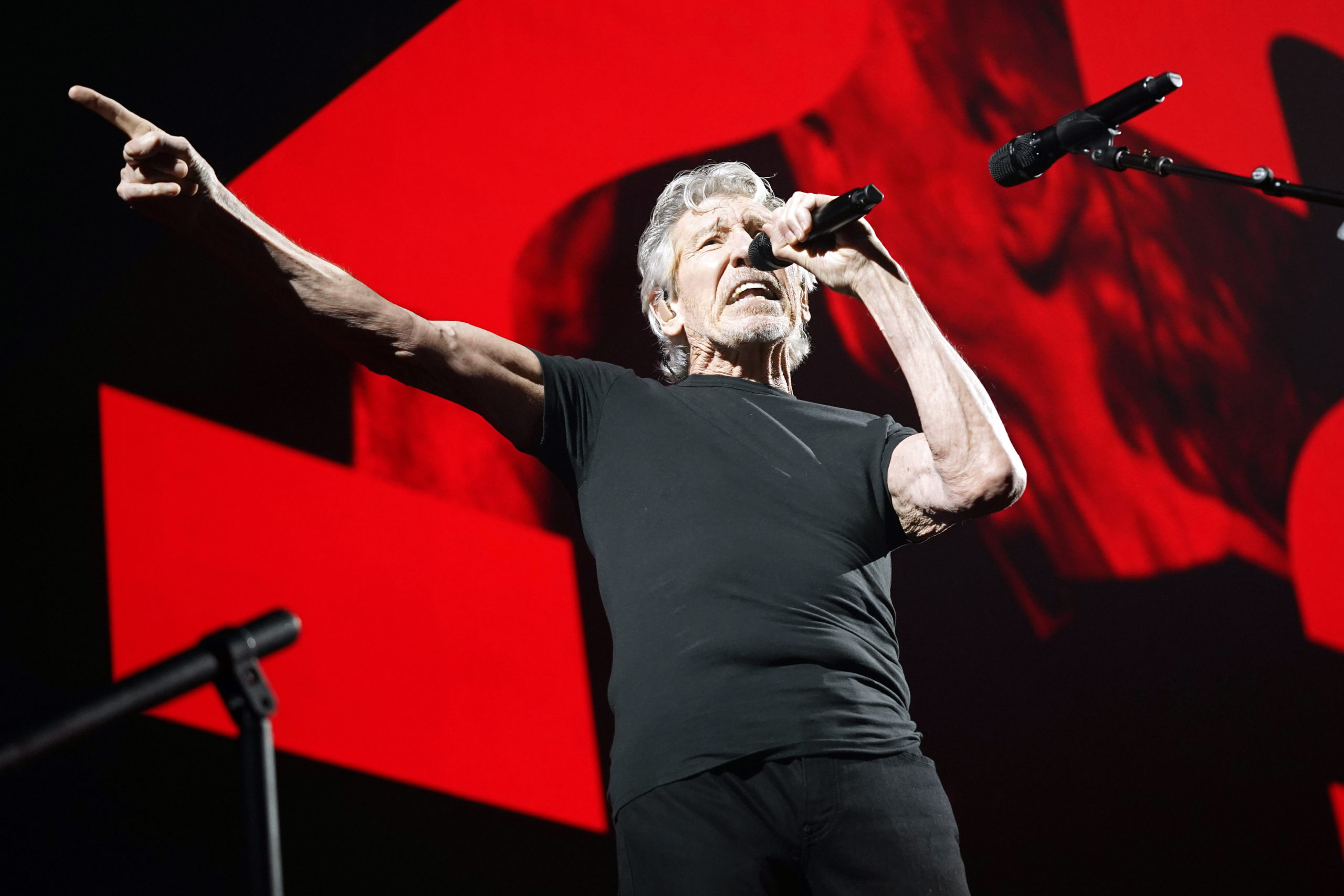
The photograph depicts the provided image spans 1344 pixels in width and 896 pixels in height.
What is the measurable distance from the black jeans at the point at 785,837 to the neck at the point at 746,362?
0.64 m

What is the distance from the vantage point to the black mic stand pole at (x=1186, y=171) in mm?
1458

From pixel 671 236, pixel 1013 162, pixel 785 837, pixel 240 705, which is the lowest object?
pixel 785 837

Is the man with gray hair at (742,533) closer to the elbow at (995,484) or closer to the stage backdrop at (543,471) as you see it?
the elbow at (995,484)

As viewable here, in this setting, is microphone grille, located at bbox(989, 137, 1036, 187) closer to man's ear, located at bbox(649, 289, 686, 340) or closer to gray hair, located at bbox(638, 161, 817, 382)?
gray hair, located at bbox(638, 161, 817, 382)

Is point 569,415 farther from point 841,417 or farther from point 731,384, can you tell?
point 841,417

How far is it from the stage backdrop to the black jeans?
25.9 inches

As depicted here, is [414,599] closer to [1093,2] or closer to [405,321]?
[405,321]

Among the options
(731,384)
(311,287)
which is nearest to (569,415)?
(731,384)

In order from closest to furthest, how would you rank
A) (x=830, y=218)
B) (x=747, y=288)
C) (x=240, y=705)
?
(x=240, y=705) → (x=830, y=218) → (x=747, y=288)

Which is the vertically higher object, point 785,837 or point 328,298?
point 328,298

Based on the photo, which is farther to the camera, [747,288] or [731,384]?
[747,288]

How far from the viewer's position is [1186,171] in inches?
57.6

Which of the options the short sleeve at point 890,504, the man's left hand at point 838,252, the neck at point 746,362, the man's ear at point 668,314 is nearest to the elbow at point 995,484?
the short sleeve at point 890,504

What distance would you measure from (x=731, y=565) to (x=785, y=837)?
0.31 m
